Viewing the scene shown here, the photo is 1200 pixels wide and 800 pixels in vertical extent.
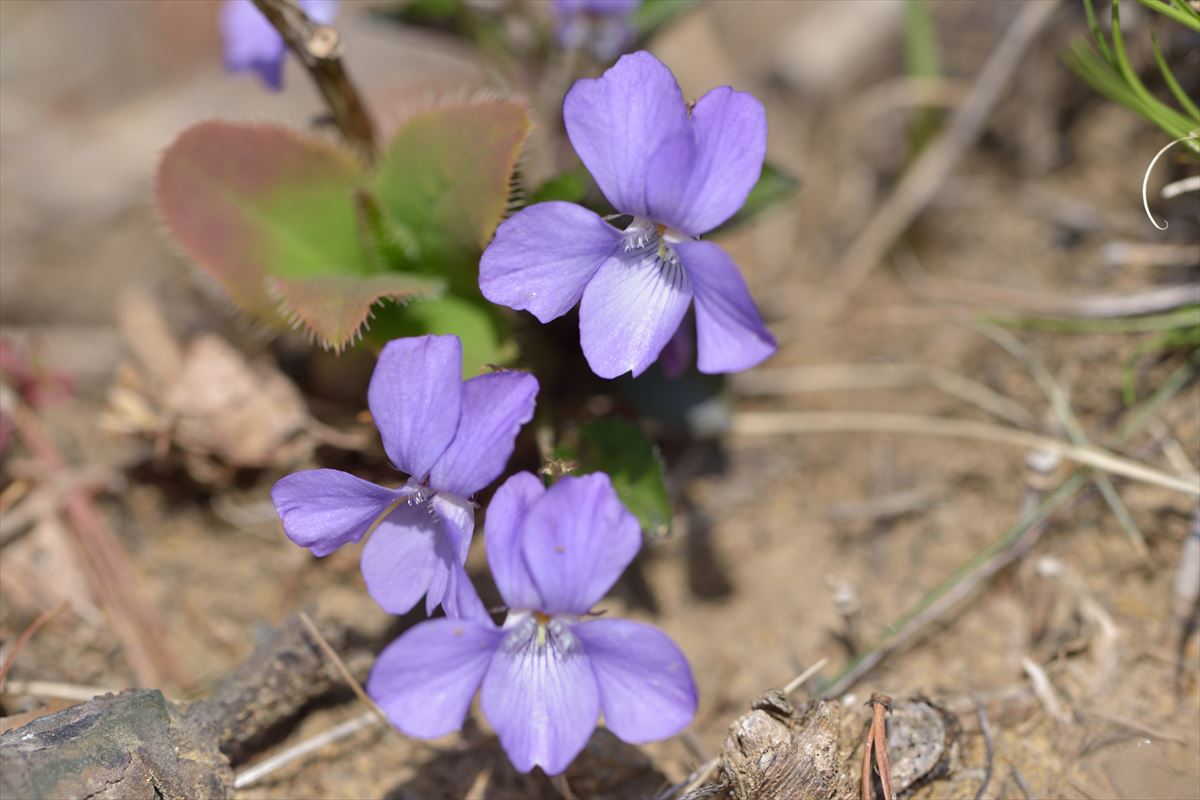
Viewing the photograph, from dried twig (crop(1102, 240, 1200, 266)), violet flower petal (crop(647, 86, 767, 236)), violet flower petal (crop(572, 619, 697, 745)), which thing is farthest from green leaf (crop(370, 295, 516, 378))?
dried twig (crop(1102, 240, 1200, 266))

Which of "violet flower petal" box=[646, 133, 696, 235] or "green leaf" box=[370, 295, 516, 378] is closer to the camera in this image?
"violet flower petal" box=[646, 133, 696, 235]

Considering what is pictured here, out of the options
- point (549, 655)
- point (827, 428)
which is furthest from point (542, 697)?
point (827, 428)

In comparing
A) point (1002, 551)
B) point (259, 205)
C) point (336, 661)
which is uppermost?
point (259, 205)

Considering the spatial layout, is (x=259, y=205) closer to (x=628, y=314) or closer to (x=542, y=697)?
(x=628, y=314)

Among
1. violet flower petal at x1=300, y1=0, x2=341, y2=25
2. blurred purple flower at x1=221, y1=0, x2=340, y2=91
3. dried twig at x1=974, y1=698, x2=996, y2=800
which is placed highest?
violet flower petal at x1=300, y1=0, x2=341, y2=25

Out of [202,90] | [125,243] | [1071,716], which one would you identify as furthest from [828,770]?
[202,90]

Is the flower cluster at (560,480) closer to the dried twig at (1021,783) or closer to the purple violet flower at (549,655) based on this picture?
the purple violet flower at (549,655)

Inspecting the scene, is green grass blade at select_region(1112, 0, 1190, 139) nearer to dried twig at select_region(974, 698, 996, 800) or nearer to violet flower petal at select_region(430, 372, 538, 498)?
dried twig at select_region(974, 698, 996, 800)
